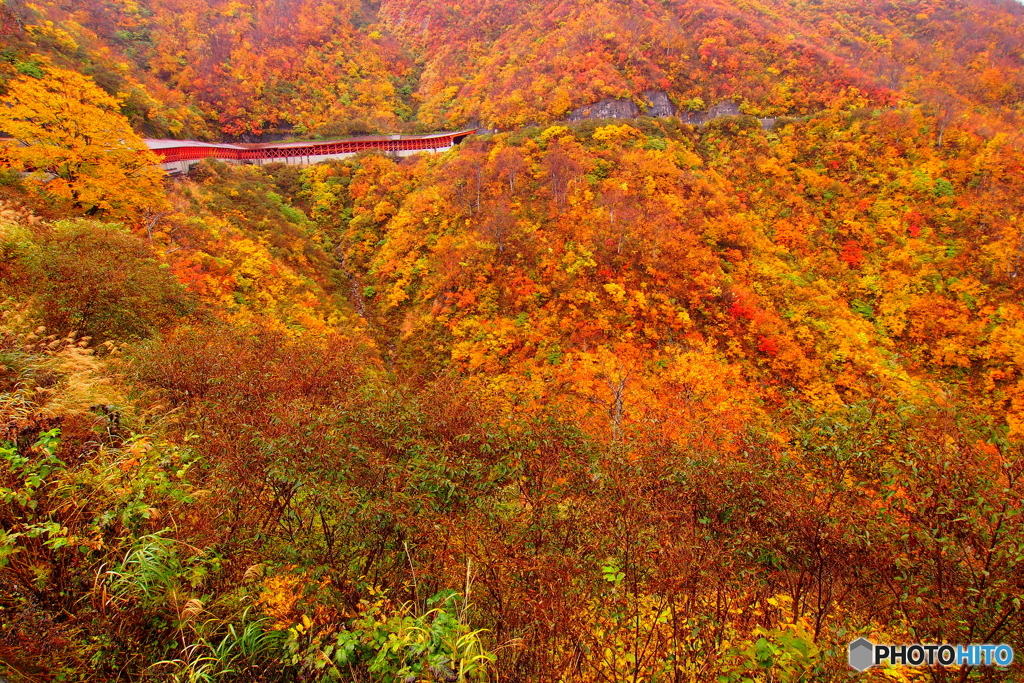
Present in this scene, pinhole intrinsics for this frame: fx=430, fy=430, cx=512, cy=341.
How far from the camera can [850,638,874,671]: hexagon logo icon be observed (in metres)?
4.31

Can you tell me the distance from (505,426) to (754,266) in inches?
948

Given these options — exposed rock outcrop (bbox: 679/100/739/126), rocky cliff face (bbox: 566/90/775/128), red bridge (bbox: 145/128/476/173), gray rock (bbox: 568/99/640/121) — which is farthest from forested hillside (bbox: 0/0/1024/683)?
red bridge (bbox: 145/128/476/173)

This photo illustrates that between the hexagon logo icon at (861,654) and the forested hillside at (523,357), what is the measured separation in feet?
0.31

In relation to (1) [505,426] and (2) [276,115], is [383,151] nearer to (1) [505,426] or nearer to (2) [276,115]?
(2) [276,115]

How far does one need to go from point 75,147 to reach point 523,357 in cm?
2068

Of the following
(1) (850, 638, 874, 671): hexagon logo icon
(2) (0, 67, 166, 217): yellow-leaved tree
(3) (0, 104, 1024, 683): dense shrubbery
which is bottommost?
(1) (850, 638, 874, 671): hexagon logo icon

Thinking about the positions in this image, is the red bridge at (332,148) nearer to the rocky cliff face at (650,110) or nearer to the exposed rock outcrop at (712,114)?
the rocky cliff face at (650,110)

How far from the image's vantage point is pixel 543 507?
263 inches

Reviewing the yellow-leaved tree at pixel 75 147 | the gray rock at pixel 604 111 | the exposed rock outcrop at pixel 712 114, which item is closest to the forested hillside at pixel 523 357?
the yellow-leaved tree at pixel 75 147

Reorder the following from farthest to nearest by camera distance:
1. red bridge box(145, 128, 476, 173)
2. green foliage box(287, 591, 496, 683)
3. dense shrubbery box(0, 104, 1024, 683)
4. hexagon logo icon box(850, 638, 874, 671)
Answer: red bridge box(145, 128, 476, 173) → hexagon logo icon box(850, 638, 874, 671) → dense shrubbery box(0, 104, 1024, 683) → green foliage box(287, 591, 496, 683)

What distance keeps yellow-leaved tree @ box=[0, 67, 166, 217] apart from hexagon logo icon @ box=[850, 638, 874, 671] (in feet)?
82.3

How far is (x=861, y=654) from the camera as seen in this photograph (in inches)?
174

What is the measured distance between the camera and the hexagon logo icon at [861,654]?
14.1 ft

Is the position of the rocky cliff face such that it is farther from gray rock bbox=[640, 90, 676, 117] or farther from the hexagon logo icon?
the hexagon logo icon
